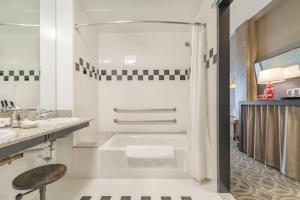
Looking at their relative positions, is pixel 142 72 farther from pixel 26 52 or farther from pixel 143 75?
pixel 26 52

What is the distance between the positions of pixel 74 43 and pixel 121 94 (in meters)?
1.21

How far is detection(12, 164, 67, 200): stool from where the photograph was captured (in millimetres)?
1076

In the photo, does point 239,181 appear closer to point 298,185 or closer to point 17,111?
point 298,185

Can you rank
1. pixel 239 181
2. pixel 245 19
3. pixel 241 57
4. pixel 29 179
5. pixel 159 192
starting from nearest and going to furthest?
pixel 29 179 → pixel 159 192 → pixel 239 181 → pixel 245 19 → pixel 241 57

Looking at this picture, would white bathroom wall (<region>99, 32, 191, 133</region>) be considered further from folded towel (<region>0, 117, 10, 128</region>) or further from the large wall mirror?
folded towel (<region>0, 117, 10, 128</region>)

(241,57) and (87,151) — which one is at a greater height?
(241,57)

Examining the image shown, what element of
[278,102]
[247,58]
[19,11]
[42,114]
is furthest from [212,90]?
[247,58]

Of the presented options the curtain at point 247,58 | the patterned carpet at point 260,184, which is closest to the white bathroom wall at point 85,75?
the patterned carpet at point 260,184

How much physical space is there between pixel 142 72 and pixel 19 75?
1859 millimetres

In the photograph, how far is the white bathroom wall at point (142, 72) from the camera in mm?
3154

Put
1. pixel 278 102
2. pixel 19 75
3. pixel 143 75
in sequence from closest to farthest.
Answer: pixel 19 75, pixel 278 102, pixel 143 75

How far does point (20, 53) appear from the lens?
1701 mm

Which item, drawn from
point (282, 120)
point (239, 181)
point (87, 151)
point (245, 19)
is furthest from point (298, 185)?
point (245, 19)

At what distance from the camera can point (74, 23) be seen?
220cm
